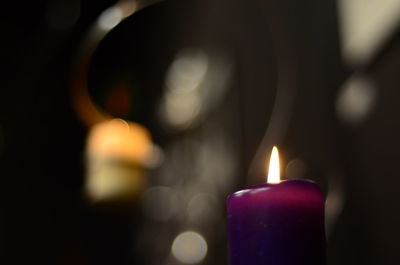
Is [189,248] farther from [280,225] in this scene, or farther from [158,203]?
[280,225]

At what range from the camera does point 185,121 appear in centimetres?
87

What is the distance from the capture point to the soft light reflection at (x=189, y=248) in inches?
29.7

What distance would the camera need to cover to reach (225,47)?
80 cm

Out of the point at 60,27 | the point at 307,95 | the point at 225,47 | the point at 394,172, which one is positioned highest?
the point at 60,27

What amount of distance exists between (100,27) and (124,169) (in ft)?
0.91

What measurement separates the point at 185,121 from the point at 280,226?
0.64 metres

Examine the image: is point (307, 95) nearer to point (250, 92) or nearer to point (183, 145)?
point (250, 92)

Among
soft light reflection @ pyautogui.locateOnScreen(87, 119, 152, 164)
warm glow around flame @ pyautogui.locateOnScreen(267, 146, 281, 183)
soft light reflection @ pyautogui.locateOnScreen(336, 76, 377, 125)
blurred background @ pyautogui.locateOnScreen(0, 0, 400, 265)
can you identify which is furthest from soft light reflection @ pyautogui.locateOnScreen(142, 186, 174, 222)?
warm glow around flame @ pyautogui.locateOnScreen(267, 146, 281, 183)

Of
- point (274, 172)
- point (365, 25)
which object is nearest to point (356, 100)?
point (365, 25)

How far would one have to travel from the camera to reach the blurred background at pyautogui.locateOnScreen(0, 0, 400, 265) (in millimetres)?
457

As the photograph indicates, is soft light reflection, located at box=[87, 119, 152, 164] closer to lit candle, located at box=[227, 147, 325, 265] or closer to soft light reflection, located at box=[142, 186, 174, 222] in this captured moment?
soft light reflection, located at box=[142, 186, 174, 222]

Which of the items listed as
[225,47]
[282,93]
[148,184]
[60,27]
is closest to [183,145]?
[148,184]

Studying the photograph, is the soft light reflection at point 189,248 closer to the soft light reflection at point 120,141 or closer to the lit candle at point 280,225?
the soft light reflection at point 120,141

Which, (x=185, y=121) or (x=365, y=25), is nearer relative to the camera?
(x=365, y=25)
